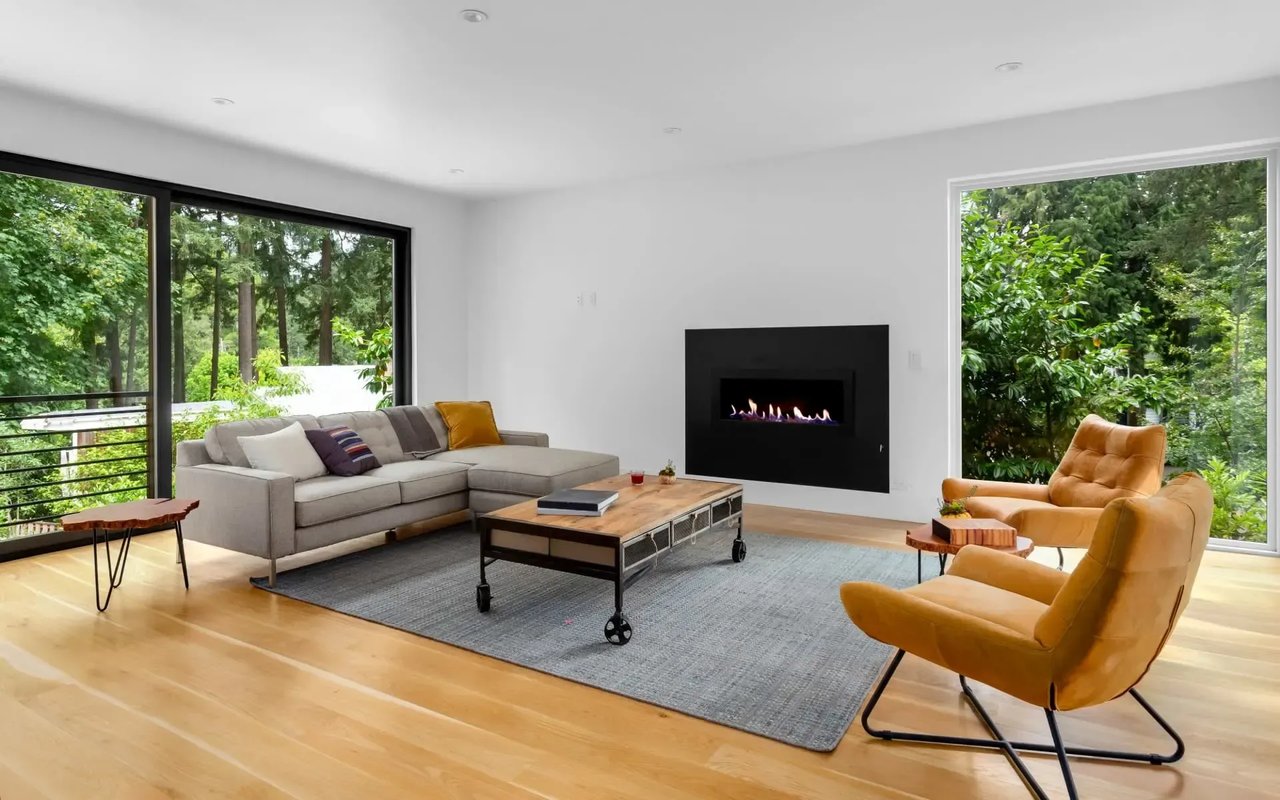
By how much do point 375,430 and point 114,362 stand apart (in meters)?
1.62

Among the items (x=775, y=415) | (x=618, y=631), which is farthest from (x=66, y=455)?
(x=775, y=415)

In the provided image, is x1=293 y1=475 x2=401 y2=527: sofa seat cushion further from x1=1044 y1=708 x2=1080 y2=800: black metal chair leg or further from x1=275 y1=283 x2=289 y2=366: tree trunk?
x1=1044 y1=708 x2=1080 y2=800: black metal chair leg

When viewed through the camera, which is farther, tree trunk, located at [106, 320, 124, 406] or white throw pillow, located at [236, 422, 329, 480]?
tree trunk, located at [106, 320, 124, 406]

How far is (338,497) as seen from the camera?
12.7 feet

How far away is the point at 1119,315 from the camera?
4609 millimetres

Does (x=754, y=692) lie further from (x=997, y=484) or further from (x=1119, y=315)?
(x=1119, y=315)

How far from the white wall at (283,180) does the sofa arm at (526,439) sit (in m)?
1.47

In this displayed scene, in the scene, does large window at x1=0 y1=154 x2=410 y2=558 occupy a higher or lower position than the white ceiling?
lower

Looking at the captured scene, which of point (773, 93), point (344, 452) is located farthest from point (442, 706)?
point (773, 93)

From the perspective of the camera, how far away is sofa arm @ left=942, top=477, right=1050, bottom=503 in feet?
12.3

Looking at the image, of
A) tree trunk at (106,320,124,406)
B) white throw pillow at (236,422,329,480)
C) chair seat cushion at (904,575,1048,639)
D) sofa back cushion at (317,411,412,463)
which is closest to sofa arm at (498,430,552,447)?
sofa back cushion at (317,411,412,463)

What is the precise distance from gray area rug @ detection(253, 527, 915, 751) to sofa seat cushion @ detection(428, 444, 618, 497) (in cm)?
41

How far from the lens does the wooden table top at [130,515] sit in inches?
127

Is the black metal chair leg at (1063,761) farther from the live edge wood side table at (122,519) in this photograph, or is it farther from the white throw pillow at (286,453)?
the white throw pillow at (286,453)
